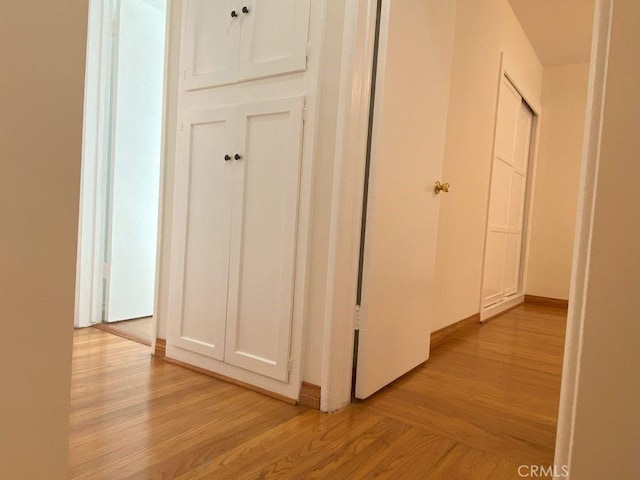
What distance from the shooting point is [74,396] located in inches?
63.0

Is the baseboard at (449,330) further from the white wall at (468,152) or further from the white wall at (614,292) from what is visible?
the white wall at (614,292)

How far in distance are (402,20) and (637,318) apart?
154cm

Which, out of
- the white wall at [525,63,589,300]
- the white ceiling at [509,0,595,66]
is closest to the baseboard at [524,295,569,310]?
the white wall at [525,63,589,300]

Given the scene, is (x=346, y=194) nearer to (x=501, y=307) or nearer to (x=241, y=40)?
(x=241, y=40)

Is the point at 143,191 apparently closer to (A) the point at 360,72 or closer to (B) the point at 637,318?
(A) the point at 360,72

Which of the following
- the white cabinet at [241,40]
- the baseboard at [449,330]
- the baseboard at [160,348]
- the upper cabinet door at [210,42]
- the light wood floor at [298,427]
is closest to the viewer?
the light wood floor at [298,427]

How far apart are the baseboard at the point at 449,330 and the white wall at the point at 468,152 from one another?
0.03 metres

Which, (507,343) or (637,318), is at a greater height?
(637,318)

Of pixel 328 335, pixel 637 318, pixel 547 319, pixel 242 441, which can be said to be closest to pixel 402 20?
pixel 328 335

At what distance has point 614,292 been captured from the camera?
562mm

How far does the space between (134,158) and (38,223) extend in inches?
92.1

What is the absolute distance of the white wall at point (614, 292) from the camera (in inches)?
21.6

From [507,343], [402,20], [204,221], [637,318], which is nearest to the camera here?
[637,318]

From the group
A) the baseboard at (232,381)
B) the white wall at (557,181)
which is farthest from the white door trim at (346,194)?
the white wall at (557,181)
